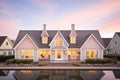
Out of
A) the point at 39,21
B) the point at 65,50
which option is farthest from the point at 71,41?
the point at 39,21

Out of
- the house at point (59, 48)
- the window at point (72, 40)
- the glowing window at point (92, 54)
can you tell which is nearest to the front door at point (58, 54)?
the house at point (59, 48)

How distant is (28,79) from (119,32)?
35295 mm

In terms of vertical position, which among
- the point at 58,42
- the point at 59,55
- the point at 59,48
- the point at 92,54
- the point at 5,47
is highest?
the point at 58,42

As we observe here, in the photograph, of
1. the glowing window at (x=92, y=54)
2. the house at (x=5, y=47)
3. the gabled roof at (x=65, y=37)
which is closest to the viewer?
the glowing window at (x=92, y=54)

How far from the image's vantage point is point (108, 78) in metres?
22.2

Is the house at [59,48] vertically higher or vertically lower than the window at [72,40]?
lower

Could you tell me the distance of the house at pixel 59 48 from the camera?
3759 centimetres

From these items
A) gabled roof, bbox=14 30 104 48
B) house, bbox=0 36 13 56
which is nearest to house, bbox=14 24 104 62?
gabled roof, bbox=14 30 104 48

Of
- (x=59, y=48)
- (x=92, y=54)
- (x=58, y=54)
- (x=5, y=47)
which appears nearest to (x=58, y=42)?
(x=59, y=48)

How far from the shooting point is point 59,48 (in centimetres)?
3800

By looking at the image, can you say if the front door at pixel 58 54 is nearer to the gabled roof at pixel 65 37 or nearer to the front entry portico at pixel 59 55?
the front entry portico at pixel 59 55

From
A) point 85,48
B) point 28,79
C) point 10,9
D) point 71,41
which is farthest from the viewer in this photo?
point 71,41

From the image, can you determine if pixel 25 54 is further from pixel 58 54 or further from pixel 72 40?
pixel 72 40

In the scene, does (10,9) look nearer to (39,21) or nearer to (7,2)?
(7,2)
